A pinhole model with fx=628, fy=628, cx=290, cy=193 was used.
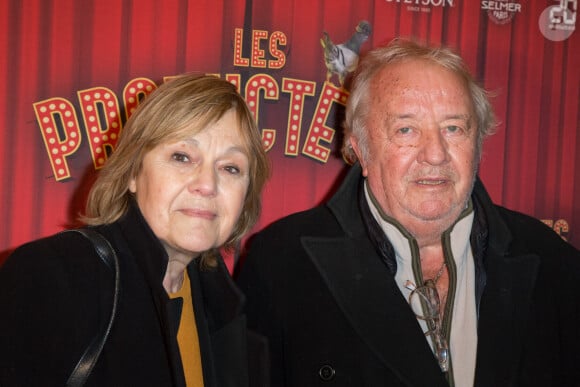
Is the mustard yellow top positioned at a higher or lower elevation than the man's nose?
lower

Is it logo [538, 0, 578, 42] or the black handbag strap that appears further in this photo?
logo [538, 0, 578, 42]

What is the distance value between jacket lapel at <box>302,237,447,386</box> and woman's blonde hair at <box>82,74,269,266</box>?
0.39 m

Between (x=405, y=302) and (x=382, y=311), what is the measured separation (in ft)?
0.22

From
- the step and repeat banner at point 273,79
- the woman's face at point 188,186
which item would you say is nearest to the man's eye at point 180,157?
the woman's face at point 188,186

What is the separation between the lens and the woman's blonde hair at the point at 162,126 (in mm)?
1418

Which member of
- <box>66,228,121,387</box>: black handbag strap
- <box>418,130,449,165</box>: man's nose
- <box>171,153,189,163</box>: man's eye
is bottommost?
<box>66,228,121,387</box>: black handbag strap

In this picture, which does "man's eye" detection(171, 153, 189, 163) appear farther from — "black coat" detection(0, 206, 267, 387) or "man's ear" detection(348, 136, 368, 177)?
"man's ear" detection(348, 136, 368, 177)

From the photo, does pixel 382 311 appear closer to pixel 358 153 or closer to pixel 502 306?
pixel 502 306

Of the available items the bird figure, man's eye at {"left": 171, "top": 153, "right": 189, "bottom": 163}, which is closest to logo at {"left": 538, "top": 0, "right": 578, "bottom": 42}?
the bird figure

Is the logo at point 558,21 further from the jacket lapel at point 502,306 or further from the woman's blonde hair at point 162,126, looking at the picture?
the woman's blonde hair at point 162,126

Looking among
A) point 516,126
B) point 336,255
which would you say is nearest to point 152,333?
point 336,255

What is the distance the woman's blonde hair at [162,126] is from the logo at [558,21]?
5.12ft

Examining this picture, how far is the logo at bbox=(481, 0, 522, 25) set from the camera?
2482mm

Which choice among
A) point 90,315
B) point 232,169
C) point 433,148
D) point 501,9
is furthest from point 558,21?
point 90,315
